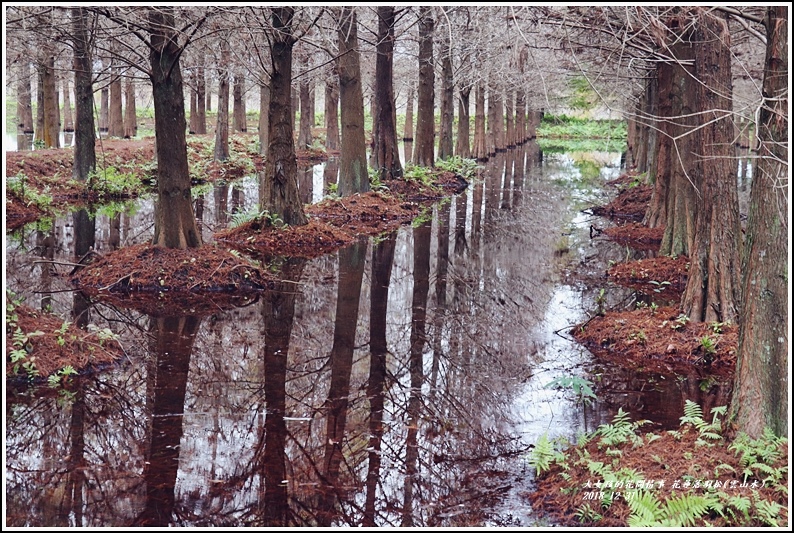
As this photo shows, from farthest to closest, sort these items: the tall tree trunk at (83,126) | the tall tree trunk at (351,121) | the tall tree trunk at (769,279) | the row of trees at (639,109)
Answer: the tall tree trunk at (83,126) < the tall tree trunk at (351,121) < the row of trees at (639,109) < the tall tree trunk at (769,279)

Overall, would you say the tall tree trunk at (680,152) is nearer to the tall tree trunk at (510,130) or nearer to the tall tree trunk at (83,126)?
the tall tree trunk at (83,126)

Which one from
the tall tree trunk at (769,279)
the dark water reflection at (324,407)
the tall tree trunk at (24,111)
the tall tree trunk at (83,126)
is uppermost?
the tall tree trunk at (24,111)

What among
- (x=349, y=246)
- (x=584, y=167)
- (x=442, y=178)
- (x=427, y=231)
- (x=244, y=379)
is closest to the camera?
(x=244, y=379)

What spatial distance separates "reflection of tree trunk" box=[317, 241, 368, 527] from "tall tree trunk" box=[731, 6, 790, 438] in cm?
292

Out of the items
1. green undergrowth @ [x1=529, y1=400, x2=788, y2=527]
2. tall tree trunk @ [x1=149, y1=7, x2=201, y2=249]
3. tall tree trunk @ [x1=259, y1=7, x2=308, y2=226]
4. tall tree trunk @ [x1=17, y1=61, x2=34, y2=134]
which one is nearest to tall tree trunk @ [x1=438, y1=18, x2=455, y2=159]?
tall tree trunk @ [x1=259, y1=7, x2=308, y2=226]

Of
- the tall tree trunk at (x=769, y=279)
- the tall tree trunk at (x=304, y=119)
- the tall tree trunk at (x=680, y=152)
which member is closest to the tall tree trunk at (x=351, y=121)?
the tall tree trunk at (x=680, y=152)

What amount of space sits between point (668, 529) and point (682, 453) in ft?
4.52

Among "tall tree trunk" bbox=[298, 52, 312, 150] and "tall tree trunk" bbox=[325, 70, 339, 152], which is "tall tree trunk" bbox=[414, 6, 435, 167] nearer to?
"tall tree trunk" bbox=[325, 70, 339, 152]

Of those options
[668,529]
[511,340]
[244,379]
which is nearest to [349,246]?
[511,340]

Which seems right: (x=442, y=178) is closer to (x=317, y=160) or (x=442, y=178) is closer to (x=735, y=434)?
(x=317, y=160)

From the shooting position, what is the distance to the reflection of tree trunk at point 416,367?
5.39 m

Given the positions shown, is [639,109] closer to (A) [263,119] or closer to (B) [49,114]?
(B) [49,114]

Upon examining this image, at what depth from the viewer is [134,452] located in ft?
19.1

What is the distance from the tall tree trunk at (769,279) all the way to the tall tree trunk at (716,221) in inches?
140
